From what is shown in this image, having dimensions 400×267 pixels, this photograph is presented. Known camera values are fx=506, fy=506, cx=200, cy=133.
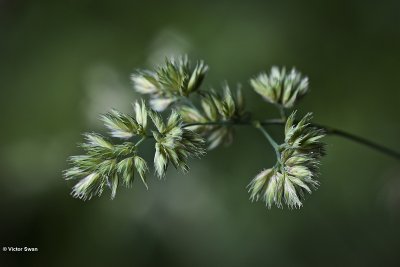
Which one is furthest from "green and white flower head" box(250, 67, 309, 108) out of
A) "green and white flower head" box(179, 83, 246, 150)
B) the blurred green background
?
the blurred green background

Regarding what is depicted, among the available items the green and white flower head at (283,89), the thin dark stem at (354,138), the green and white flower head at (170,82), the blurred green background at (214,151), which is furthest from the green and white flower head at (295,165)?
the blurred green background at (214,151)

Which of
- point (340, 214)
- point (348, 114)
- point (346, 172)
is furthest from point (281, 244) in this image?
point (348, 114)

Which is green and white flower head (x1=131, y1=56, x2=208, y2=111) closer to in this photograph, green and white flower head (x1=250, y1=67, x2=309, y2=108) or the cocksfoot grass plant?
the cocksfoot grass plant

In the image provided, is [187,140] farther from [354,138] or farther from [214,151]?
[214,151]

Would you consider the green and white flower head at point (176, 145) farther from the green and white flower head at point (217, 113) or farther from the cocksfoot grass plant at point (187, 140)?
the green and white flower head at point (217, 113)

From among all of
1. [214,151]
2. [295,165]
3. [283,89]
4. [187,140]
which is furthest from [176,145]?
[214,151]
